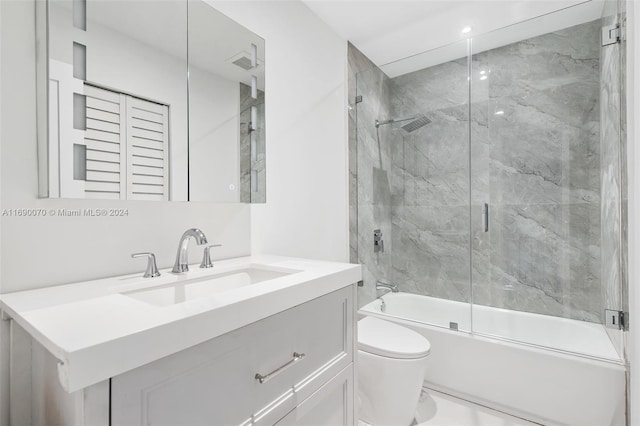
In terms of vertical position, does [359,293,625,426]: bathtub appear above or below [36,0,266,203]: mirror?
below

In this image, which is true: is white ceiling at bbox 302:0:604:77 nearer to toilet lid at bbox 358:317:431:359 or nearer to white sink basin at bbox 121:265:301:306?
white sink basin at bbox 121:265:301:306

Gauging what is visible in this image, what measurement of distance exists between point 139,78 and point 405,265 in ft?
7.44

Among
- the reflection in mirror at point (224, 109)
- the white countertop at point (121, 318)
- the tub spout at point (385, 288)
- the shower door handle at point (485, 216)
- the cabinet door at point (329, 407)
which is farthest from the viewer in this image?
the tub spout at point (385, 288)

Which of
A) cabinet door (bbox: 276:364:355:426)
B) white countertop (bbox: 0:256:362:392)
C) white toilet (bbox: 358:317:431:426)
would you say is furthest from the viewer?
white toilet (bbox: 358:317:431:426)

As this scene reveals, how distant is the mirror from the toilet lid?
0.93 metres

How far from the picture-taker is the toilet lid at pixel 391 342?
1.54m

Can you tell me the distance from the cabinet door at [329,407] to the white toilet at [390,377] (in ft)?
1.42

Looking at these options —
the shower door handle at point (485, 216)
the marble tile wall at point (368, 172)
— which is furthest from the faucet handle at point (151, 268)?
the shower door handle at point (485, 216)

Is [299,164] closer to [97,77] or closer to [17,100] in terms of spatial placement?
[97,77]

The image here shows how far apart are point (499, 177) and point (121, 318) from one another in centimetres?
247

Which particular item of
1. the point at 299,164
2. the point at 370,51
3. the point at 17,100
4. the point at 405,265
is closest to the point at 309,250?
the point at 299,164

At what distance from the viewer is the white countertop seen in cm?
49

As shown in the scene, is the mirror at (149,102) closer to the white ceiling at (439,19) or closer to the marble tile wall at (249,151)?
the marble tile wall at (249,151)

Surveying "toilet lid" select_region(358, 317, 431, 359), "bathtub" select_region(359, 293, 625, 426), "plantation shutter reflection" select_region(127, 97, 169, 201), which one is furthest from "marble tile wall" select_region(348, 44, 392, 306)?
"plantation shutter reflection" select_region(127, 97, 169, 201)
